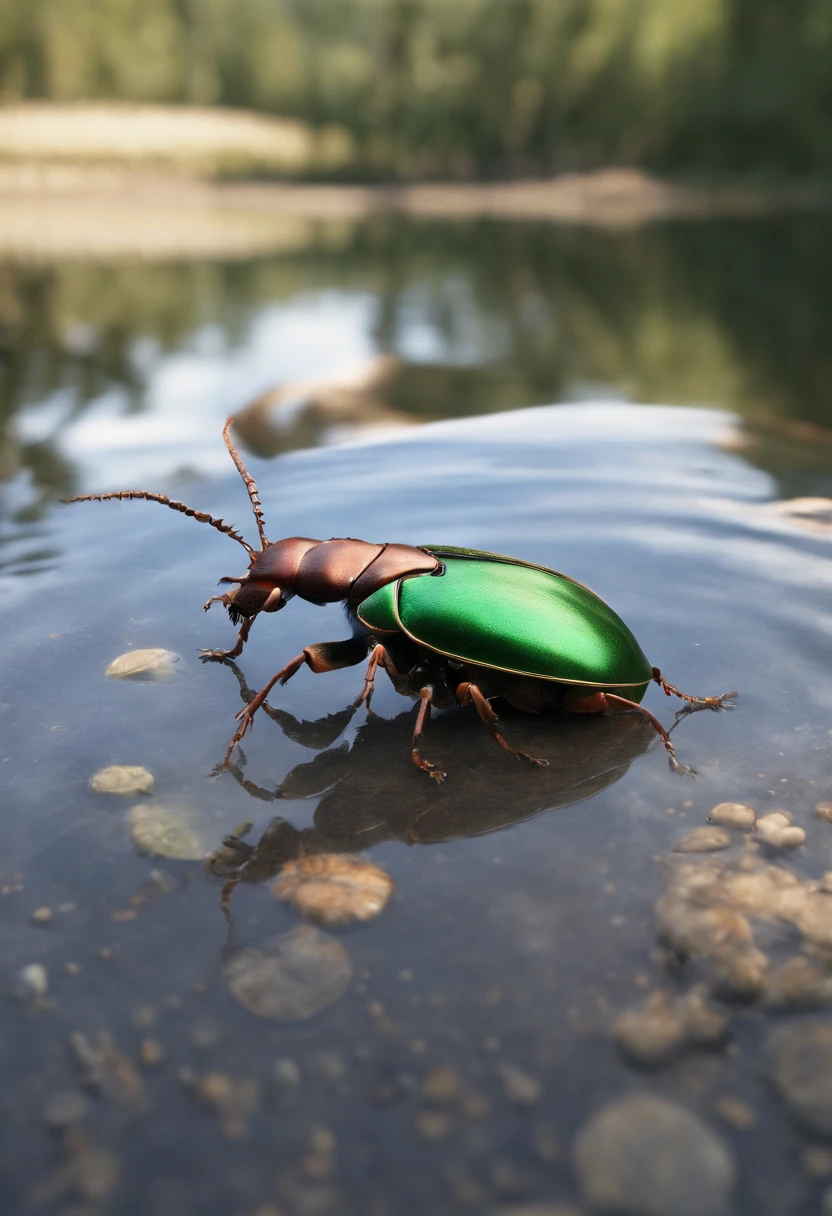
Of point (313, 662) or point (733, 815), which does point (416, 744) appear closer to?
point (313, 662)

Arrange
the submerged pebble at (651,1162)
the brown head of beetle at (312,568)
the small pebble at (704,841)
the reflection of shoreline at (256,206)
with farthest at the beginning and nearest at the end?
the reflection of shoreline at (256,206), the brown head of beetle at (312,568), the small pebble at (704,841), the submerged pebble at (651,1162)

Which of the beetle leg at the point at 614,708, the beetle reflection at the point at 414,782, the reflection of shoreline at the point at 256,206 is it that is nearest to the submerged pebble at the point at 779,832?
the beetle leg at the point at 614,708

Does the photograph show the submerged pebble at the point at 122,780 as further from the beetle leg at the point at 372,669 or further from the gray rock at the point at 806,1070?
the gray rock at the point at 806,1070

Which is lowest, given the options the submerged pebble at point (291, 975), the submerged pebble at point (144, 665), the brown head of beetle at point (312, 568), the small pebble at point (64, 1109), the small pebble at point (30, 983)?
the submerged pebble at point (144, 665)

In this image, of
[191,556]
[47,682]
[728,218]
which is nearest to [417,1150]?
[47,682]

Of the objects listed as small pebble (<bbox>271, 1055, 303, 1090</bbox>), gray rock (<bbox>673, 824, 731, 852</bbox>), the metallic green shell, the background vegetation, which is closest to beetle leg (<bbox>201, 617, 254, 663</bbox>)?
the metallic green shell

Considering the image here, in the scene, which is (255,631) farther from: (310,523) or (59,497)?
(59,497)

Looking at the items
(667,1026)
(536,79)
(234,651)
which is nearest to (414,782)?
(234,651)
